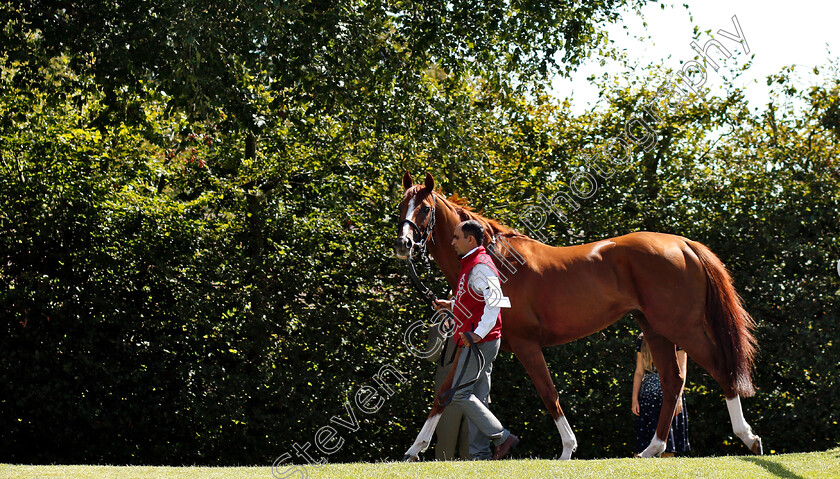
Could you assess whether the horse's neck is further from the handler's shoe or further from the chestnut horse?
the handler's shoe

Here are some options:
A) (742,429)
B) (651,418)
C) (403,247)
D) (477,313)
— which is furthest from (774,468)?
Answer: (403,247)

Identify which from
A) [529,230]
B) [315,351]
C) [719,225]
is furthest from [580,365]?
[315,351]

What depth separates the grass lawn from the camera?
19.0 ft

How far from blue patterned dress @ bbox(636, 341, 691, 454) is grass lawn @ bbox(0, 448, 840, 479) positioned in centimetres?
101

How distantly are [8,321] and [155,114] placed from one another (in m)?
3.15

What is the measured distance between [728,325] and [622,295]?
37.4 inches

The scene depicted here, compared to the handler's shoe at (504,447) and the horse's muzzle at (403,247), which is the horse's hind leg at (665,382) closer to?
the handler's shoe at (504,447)

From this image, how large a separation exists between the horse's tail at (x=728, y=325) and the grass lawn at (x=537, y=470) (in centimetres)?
70

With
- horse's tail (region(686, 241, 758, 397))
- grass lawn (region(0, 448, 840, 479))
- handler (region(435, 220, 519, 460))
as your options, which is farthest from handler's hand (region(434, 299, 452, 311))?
horse's tail (region(686, 241, 758, 397))

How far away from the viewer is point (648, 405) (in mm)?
7988

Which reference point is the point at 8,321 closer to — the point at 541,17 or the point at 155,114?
the point at 155,114

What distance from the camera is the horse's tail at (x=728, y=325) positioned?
7.13 metres

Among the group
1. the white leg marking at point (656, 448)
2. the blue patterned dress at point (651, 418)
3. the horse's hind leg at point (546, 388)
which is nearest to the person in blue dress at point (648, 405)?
the blue patterned dress at point (651, 418)

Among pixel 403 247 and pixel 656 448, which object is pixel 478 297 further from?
pixel 656 448
